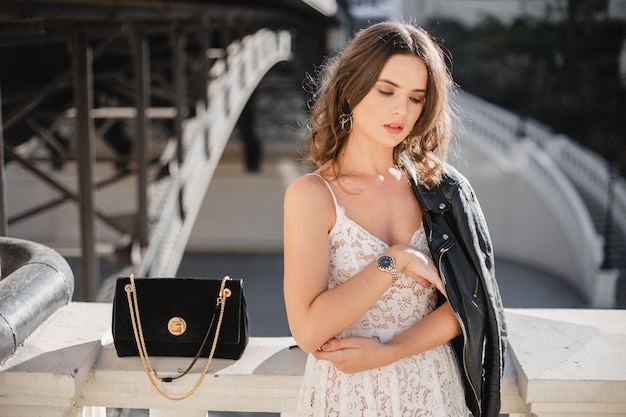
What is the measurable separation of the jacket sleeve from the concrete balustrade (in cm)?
15

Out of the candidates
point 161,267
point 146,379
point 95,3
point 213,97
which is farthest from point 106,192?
point 146,379

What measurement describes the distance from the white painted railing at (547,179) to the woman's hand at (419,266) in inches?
472

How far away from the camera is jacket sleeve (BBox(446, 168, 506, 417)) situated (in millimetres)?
1910

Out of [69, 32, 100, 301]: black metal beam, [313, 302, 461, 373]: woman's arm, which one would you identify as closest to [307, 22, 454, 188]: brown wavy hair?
[313, 302, 461, 373]: woman's arm

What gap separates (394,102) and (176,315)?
83 centimetres

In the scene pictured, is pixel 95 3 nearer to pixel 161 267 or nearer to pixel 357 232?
pixel 161 267

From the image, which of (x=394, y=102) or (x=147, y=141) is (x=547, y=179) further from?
(x=394, y=102)

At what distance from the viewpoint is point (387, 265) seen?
1825mm

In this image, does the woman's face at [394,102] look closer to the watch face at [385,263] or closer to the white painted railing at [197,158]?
the watch face at [385,263]

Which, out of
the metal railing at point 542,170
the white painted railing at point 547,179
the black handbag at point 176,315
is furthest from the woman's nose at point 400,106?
the metal railing at point 542,170

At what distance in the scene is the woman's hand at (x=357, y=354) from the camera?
1850 mm

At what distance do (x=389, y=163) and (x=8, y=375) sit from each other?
3.78 feet

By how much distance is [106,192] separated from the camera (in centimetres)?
1923

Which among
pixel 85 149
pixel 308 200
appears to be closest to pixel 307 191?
pixel 308 200
